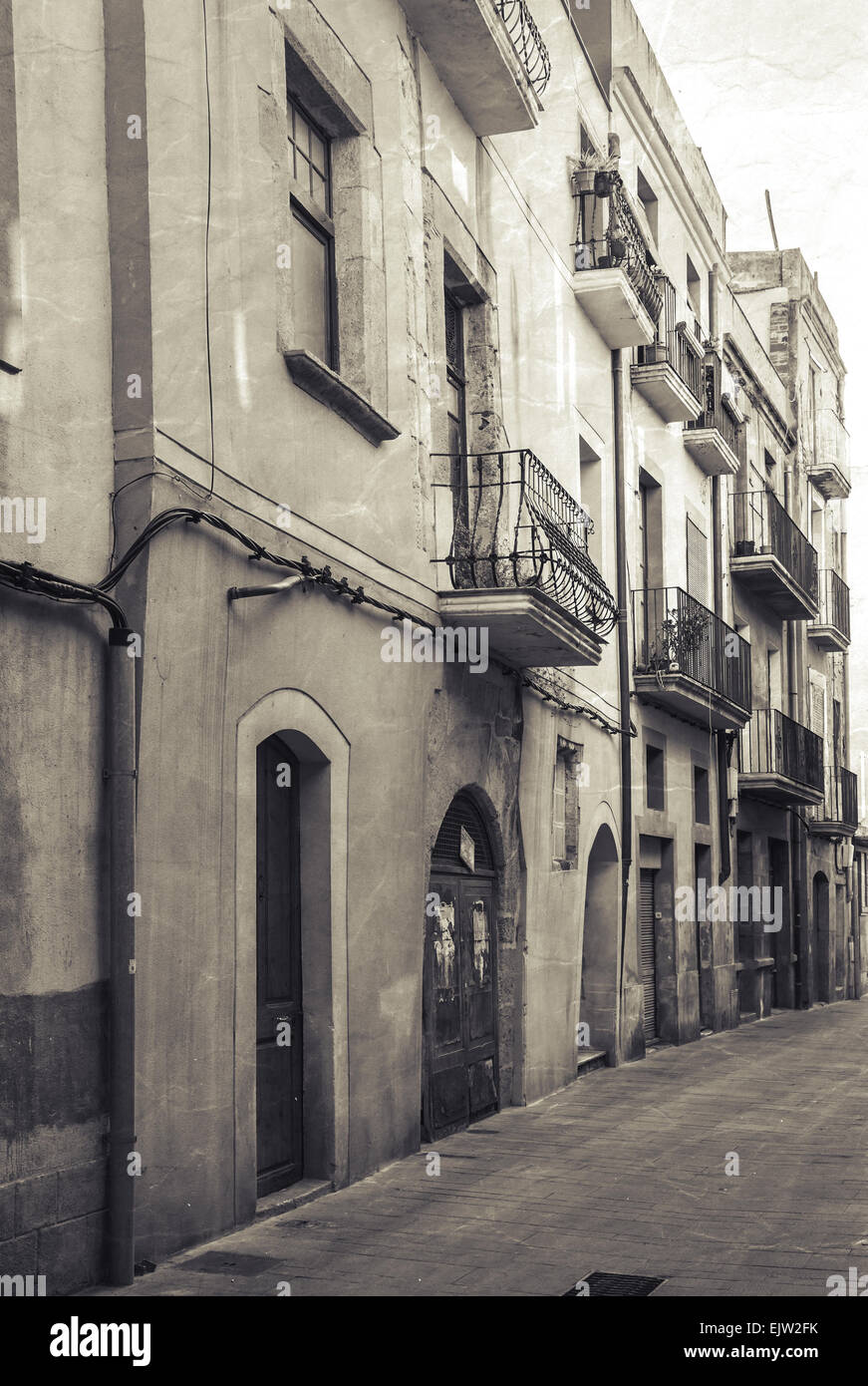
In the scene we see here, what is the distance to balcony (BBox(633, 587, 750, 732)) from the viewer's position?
17469mm

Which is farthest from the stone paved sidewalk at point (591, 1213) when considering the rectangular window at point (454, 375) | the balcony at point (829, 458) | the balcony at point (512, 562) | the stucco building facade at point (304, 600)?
the balcony at point (829, 458)

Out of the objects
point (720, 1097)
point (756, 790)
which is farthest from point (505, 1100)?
point (756, 790)

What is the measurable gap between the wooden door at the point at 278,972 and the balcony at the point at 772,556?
1587 centimetres

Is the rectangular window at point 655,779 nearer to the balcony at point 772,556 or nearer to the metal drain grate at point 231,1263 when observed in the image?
the balcony at point 772,556

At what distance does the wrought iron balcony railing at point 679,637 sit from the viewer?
693 inches

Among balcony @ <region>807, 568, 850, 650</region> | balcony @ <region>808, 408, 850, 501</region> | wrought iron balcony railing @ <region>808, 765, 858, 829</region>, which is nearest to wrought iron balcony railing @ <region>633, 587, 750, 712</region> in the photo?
balcony @ <region>807, 568, 850, 650</region>

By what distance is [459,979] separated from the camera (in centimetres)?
1129

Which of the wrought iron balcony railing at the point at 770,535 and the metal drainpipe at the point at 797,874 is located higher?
the wrought iron balcony railing at the point at 770,535

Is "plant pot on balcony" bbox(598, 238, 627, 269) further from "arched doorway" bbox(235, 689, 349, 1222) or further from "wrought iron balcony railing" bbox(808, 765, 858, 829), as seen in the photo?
"wrought iron balcony railing" bbox(808, 765, 858, 829)

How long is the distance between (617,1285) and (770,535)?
66.2 ft

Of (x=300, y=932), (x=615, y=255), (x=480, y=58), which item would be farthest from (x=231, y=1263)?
(x=615, y=255)

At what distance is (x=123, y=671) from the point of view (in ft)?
21.5

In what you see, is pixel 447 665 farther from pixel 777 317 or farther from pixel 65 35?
pixel 777 317

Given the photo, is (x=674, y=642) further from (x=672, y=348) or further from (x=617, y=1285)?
(x=617, y=1285)
